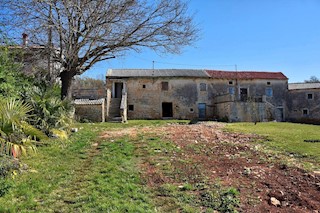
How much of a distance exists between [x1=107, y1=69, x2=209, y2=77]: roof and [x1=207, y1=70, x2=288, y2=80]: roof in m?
1.24

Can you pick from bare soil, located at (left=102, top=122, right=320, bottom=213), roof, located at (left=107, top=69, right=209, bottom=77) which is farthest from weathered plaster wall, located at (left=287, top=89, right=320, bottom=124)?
bare soil, located at (left=102, top=122, right=320, bottom=213)

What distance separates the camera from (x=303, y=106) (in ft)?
96.9

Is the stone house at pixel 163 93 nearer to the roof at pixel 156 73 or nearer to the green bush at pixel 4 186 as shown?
the roof at pixel 156 73

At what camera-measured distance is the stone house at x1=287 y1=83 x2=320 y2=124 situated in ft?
95.6

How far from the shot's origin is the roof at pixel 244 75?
28.6 m

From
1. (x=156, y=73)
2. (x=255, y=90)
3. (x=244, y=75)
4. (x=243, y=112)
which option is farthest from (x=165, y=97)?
(x=255, y=90)

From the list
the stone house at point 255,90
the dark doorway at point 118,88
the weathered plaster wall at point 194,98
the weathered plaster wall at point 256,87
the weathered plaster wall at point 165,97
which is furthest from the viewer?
the weathered plaster wall at point 256,87

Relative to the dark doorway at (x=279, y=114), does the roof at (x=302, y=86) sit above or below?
above

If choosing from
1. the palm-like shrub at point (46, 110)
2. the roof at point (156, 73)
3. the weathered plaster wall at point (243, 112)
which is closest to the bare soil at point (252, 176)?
the palm-like shrub at point (46, 110)

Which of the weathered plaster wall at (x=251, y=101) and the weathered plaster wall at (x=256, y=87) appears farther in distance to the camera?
the weathered plaster wall at (x=256, y=87)

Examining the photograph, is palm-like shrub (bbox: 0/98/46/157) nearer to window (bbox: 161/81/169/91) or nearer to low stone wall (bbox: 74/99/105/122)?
low stone wall (bbox: 74/99/105/122)

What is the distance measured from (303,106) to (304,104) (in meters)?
0.24

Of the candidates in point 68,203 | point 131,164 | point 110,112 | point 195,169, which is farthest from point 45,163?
point 110,112

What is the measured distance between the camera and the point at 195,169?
6.57 m
